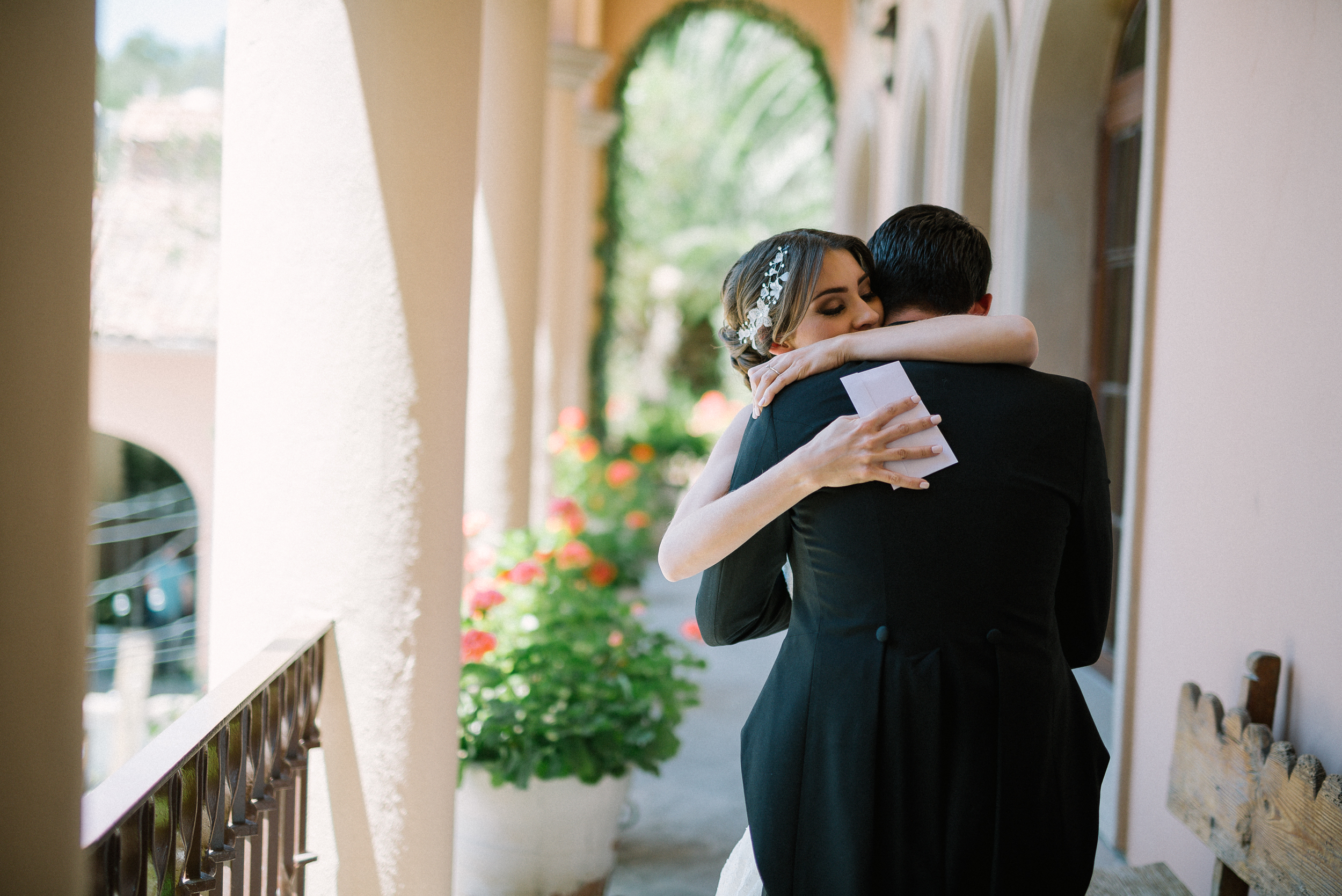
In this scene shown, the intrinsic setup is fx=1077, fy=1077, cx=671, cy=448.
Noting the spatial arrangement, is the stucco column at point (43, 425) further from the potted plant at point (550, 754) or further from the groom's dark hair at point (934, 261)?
the potted plant at point (550, 754)

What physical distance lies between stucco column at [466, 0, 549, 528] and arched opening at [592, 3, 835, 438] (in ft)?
43.5

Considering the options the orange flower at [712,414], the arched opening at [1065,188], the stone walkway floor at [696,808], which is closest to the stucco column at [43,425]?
the stone walkway floor at [696,808]

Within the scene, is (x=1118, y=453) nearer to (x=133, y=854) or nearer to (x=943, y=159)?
(x=943, y=159)

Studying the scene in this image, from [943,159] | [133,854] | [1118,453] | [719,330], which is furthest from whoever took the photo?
[943,159]

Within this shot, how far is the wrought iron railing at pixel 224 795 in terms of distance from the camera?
5.35 ft

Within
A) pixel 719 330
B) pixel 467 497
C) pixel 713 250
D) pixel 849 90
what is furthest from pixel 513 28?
pixel 713 250

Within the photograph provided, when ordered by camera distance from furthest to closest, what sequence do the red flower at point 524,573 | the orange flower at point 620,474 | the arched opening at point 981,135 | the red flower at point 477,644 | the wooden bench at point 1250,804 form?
the orange flower at point 620,474
the arched opening at point 981,135
the red flower at point 524,573
the red flower at point 477,644
the wooden bench at point 1250,804

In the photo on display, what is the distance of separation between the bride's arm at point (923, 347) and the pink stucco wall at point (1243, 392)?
3.43 feet

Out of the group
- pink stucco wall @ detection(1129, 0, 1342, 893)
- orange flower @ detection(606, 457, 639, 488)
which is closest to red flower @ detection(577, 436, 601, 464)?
orange flower @ detection(606, 457, 639, 488)

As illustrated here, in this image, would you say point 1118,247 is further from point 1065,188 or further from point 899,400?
point 899,400

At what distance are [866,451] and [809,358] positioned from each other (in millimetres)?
197

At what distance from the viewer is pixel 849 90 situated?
1216 centimetres

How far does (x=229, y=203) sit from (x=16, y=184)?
122 centimetres

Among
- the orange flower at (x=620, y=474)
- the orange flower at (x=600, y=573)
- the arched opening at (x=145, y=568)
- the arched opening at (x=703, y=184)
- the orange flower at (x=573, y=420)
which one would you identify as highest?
the arched opening at (x=703, y=184)
